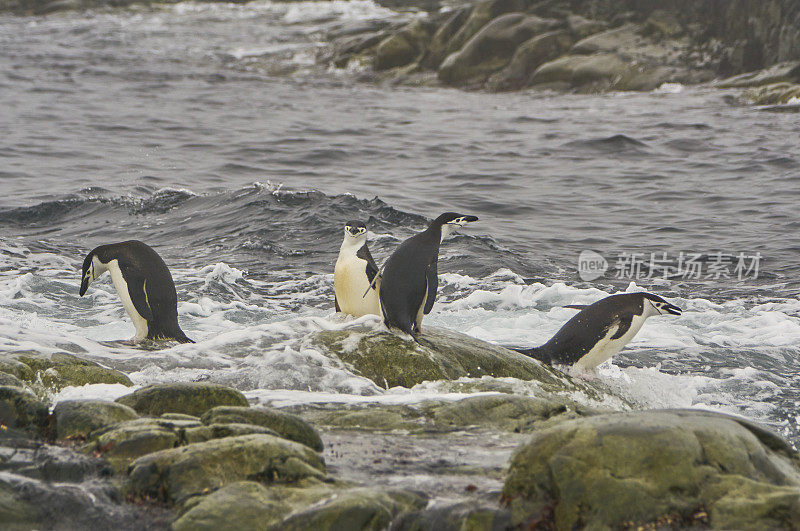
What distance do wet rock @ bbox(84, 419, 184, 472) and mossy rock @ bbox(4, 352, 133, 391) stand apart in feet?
5.16

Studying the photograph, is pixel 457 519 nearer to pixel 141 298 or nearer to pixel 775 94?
pixel 141 298

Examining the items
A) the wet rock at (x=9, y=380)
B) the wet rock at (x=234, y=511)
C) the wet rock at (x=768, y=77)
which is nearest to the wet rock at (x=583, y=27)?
the wet rock at (x=768, y=77)

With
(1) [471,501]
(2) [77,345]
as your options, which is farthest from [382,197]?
(1) [471,501]

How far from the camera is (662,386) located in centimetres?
788

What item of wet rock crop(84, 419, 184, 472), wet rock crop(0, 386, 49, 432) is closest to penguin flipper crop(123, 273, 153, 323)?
wet rock crop(0, 386, 49, 432)

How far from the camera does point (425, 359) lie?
22.1 feet

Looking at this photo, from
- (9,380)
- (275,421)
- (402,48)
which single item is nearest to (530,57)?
(402,48)

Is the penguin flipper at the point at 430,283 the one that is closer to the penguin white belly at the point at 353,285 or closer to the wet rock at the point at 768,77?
the penguin white belly at the point at 353,285

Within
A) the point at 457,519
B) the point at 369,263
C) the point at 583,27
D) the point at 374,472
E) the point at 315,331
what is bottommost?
the point at 315,331

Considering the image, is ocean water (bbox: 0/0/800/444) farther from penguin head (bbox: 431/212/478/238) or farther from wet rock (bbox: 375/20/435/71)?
wet rock (bbox: 375/20/435/71)

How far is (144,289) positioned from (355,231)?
6.05 feet

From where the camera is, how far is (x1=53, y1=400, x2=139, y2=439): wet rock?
4469mm

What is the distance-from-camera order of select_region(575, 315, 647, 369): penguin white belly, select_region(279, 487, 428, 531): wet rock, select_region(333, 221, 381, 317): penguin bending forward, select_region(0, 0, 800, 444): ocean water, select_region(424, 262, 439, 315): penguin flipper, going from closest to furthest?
select_region(279, 487, 428, 531): wet rock → select_region(424, 262, 439, 315): penguin flipper → select_region(0, 0, 800, 444): ocean water → select_region(575, 315, 647, 369): penguin white belly → select_region(333, 221, 381, 317): penguin bending forward

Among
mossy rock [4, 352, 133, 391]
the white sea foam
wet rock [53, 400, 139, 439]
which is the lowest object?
the white sea foam
